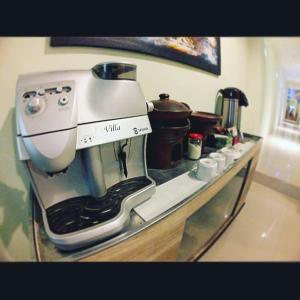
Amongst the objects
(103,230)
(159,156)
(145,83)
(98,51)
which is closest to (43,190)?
(103,230)

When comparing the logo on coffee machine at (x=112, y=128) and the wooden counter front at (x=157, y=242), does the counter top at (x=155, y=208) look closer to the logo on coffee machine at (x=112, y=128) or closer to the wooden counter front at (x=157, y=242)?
the wooden counter front at (x=157, y=242)

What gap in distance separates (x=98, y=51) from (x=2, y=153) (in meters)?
0.52

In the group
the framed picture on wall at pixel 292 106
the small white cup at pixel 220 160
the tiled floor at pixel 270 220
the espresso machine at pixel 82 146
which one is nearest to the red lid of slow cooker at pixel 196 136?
the small white cup at pixel 220 160

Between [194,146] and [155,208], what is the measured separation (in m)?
0.44

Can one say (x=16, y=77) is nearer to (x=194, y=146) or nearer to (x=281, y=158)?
(x=194, y=146)

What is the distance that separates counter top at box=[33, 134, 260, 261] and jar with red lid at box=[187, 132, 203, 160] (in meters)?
0.04

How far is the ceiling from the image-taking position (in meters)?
0.92

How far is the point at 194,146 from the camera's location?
2.60 ft

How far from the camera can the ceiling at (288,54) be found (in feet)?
3.01

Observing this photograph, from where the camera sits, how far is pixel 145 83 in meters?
0.82

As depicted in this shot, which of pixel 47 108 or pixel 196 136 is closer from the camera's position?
pixel 47 108

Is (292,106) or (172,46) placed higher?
(172,46)

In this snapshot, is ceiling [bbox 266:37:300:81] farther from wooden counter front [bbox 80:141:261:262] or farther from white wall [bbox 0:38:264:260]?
wooden counter front [bbox 80:141:261:262]

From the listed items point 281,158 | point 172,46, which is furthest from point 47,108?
point 281,158
